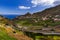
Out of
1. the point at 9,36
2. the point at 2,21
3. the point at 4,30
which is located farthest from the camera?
the point at 2,21

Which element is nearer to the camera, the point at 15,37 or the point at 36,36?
the point at 15,37

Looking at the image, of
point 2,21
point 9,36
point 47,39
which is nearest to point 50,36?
point 47,39

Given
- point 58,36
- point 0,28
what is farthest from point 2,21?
point 58,36

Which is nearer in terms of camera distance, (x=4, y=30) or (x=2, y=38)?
(x=2, y=38)

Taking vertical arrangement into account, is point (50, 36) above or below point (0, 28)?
below

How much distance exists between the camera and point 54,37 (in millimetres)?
34188

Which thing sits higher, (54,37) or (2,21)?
(2,21)

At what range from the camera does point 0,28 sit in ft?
89.6

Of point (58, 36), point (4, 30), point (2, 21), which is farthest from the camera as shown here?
point (58, 36)

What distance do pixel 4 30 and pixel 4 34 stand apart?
2.25 m

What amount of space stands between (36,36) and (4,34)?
9759 mm

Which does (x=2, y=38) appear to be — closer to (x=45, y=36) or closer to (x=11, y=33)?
(x=11, y=33)

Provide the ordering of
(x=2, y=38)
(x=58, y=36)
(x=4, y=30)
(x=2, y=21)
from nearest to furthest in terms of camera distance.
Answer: (x=2, y=38), (x=4, y=30), (x=2, y=21), (x=58, y=36)

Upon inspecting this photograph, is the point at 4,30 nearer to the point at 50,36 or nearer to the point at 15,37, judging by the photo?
the point at 15,37
